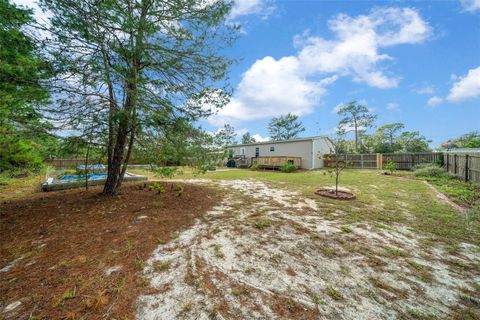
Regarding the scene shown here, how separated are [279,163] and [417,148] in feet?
58.3

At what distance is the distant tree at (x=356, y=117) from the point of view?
24531mm

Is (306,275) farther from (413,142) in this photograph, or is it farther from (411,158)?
(413,142)

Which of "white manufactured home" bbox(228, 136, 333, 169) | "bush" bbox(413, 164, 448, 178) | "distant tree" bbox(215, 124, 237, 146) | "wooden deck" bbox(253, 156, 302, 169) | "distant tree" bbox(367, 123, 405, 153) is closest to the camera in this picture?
"distant tree" bbox(215, 124, 237, 146)

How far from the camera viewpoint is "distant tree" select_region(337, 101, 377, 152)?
24.5 meters

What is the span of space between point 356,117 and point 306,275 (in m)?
28.3

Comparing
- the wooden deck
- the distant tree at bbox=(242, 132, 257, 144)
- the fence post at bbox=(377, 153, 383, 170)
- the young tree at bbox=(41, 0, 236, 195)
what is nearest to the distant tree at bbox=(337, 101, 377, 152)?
the fence post at bbox=(377, 153, 383, 170)

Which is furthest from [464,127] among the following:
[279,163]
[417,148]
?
[279,163]

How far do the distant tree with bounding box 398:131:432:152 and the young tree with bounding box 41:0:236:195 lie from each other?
86.4 feet

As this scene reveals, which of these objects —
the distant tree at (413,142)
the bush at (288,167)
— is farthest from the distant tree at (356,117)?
the bush at (288,167)

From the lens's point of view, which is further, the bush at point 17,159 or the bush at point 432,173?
the bush at point 432,173

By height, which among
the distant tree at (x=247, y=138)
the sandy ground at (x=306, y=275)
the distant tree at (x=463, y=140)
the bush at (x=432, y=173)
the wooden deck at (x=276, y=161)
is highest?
the distant tree at (x=247, y=138)

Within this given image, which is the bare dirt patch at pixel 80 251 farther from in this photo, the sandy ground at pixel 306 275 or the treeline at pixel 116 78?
the treeline at pixel 116 78

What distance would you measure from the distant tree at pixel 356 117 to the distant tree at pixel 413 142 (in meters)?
4.39

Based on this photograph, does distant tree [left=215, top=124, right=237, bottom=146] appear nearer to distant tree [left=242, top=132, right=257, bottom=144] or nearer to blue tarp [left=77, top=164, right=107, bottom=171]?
blue tarp [left=77, top=164, right=107, bottom=171]
